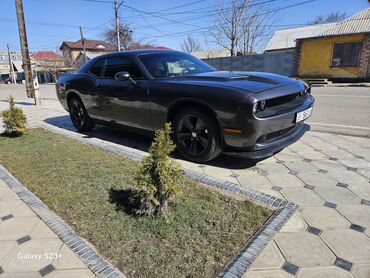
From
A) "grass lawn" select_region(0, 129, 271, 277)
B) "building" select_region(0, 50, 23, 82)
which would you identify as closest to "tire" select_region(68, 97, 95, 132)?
"grass lawn" select_region(0, 129, 271, 277)

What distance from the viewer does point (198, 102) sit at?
3295 mm

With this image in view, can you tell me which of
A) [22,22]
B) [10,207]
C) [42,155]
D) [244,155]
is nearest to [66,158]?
[42,155]

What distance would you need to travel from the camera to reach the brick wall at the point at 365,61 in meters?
15.9

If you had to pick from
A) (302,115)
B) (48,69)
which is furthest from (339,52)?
(48,69)

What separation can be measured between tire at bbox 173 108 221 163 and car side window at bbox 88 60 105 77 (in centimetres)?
201

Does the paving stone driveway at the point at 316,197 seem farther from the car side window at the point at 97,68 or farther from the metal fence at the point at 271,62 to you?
the metal fence at the point at 271,62

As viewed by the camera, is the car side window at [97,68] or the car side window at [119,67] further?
the car side window at [97,68]

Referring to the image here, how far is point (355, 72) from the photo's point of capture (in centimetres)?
1650

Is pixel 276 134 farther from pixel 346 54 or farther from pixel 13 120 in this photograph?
pixel 346 54

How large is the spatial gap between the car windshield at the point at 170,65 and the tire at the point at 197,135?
2.55ft

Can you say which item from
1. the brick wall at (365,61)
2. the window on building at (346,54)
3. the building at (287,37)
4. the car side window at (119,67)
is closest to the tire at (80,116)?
the car side window at (119,67)

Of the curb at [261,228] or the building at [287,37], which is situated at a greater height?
the building at [287,37]

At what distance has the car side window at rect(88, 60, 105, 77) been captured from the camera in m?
4.82

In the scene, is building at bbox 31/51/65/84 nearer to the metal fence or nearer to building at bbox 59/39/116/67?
building at bbox 59/39/116/67
